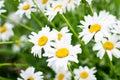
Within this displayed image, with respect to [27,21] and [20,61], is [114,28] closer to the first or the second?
[27,21]

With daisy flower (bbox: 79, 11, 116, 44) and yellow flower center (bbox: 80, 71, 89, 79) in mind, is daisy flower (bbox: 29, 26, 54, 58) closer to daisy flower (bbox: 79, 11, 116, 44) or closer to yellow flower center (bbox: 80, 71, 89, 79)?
daisy flower (bbox: 79, 11, 116, 44)

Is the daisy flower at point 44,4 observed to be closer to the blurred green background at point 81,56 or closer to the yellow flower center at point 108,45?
the blurred green background at point 81,56

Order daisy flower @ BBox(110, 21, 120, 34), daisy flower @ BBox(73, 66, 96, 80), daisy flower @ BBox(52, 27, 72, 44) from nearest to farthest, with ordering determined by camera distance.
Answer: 1. daisy flower @ BBox(52, 27, 72, 44)
2. daisy flower @ BBox(110, 21, 120, 34)
3. daisy flower @ BBox(73, 66, 96, 80)

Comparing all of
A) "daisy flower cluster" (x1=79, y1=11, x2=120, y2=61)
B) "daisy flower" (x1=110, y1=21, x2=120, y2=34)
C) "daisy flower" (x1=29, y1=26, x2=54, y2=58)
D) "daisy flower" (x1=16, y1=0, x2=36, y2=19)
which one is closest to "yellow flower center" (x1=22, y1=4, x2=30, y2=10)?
"daisy flower" (x1=16, y1=0, x2=36, y2=19)

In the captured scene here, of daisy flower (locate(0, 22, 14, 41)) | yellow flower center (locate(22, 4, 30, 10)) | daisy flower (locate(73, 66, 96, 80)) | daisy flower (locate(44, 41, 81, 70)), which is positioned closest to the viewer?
daisy flower (locate(44, 41, 81, 70))

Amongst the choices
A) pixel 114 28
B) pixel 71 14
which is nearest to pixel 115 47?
pixel 114 28

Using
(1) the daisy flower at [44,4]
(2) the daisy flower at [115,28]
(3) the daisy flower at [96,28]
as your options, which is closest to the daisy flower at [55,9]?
(1) the daisy flower at [44,4]

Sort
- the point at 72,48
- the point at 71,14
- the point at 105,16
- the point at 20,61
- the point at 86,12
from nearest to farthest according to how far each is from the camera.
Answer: the point at 72,48
the point at 105,16
the point at 86,12
the point at 71,14
the point at 20,61
